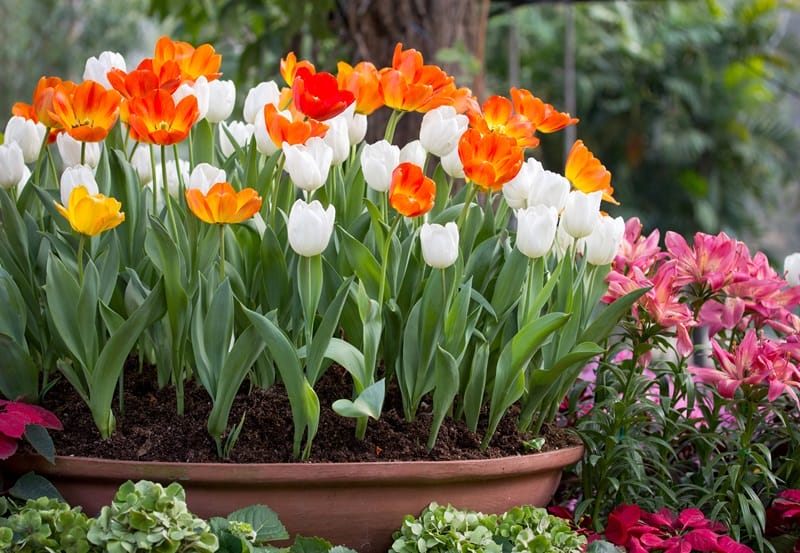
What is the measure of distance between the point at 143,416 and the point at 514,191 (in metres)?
0.54

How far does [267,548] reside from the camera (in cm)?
96

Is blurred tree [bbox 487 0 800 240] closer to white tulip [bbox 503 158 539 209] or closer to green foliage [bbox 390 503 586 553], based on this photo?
white tulip [bbox 503 158 539 209]

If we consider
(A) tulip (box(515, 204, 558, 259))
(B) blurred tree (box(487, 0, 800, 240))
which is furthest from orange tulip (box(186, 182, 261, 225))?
(B) blurred tree (box(487, 0, 800, 240))

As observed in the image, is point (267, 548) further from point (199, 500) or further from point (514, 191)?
point (514, 191)

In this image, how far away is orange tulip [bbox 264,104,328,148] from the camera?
1.06m

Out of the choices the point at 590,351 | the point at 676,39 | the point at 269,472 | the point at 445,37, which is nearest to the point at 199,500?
the point at 269,472

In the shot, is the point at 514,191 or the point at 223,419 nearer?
the point at 223,419

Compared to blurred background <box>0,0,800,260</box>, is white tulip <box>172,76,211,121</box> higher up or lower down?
higher up

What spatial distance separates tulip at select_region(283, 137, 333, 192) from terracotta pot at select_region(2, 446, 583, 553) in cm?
31

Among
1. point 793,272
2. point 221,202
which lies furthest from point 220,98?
point 793,272

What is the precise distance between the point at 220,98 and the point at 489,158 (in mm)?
364

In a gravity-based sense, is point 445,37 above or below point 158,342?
above

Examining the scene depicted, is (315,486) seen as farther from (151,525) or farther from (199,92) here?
(199,92)

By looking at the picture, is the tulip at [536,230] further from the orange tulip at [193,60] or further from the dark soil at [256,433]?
the orange tulip at [193,60]
